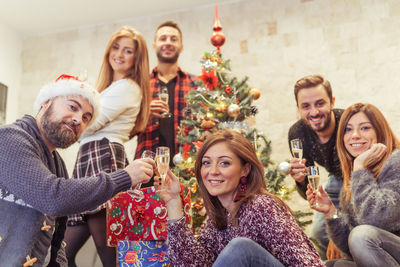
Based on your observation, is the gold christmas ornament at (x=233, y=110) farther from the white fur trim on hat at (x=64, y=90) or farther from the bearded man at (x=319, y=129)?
the white fur trim on hat at (x=64, y=90)

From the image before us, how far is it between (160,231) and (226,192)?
14.7 inches

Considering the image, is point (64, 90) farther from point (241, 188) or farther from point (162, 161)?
point (241, 188)

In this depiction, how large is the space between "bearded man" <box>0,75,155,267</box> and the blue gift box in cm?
27

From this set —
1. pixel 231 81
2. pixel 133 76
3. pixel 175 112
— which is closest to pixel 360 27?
pixel 231 81

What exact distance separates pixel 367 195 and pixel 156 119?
1.87m

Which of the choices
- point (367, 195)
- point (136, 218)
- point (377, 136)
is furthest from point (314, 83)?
point (136, 218)

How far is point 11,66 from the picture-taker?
5105 millimetres

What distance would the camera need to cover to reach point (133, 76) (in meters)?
2.73

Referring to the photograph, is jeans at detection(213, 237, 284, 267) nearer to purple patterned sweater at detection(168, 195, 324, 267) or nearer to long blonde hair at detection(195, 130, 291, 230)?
purple patterned sweater at detection(168, 195, 324, 267)

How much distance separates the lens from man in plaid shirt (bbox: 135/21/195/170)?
3.33m

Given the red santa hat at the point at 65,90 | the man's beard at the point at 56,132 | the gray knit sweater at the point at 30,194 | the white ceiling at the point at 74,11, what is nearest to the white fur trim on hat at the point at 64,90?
the red santa hat at the point at 65,90

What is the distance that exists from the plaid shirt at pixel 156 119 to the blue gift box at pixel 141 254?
4.74 ft

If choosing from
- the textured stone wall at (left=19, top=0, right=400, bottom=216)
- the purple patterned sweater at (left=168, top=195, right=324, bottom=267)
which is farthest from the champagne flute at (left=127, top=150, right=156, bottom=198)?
the textured stone wall at (left=19, top=0, right=400, bottom=216)

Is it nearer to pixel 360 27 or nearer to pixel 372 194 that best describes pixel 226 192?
pixel 372 194
